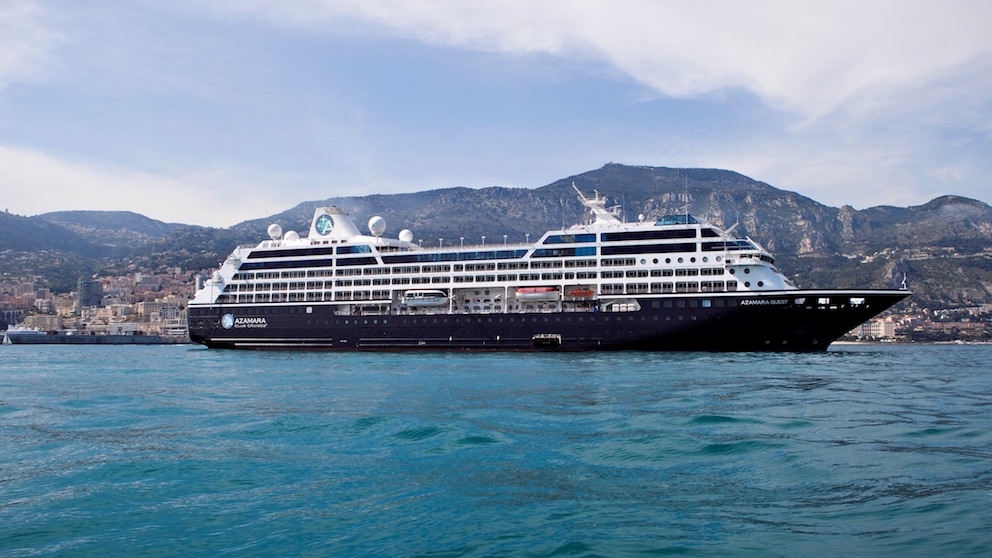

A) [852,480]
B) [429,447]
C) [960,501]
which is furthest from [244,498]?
[960,501]

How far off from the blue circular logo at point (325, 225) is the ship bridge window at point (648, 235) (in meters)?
18.4

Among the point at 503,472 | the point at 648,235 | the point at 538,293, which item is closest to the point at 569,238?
the point at 538,293

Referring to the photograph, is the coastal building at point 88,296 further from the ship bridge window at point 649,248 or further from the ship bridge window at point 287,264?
the ship bridge window at point 649,248

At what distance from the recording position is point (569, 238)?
41.3 metres

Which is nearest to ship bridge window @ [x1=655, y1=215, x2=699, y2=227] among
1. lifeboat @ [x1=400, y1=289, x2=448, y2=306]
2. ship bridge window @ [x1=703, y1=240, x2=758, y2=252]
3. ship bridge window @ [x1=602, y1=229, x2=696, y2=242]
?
ship bridge window @ [x1=602, y1=229, x2=696, y2=242]

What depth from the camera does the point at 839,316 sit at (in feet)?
117

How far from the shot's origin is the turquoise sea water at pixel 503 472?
7.74 meters

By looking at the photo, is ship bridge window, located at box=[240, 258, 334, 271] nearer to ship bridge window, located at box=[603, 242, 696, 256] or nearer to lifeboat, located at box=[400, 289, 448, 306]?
lifeboat, located at box=[400, 289, 448, 306]

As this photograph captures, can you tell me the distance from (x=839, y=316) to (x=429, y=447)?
28.9m

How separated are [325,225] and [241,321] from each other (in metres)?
7.99

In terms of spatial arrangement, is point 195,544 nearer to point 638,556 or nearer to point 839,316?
point 638,556

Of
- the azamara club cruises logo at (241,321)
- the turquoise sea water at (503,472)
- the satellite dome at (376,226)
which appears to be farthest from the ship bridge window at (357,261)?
the turquoise sea water at (503,472)

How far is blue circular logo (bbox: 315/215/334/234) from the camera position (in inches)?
1925

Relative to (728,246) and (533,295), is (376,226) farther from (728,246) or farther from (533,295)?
(728,246)
